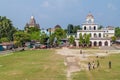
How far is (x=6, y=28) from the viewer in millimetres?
124312

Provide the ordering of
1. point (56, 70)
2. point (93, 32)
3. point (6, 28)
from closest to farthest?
point (56, 70)
point (6, 28)
point (93, 32)

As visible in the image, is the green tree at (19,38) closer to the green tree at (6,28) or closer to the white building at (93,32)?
the green tree at (6,28)

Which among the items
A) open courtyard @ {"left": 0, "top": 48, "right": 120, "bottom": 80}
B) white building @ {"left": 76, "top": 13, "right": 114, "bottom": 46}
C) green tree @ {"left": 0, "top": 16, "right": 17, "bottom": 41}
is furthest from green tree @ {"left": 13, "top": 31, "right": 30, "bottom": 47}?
open courtyard @ {"left": 0, "top": 48, "right": 120, "bottom": 80}

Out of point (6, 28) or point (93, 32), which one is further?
point (93, 32)

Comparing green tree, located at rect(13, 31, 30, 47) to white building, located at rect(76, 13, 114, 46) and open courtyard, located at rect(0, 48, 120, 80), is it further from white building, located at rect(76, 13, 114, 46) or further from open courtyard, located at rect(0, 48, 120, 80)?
open courtyard, located at rect(0, 48, 120, 80)

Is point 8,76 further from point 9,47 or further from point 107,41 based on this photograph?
point 107,41

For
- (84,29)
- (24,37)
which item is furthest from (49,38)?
(84,29)

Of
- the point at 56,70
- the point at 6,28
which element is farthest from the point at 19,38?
the point at 56,70

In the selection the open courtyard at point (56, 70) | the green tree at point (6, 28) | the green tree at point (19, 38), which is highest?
the green tree at point (6, 28)

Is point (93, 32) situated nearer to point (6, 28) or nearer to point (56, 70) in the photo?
point (6, 28)

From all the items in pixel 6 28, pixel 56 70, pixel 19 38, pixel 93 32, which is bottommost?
pixel 56 70

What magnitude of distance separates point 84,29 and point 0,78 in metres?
99.1

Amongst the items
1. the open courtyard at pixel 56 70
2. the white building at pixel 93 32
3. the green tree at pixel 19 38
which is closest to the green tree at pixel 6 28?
the green tree at pixel 19 38

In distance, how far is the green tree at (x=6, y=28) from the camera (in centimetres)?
12269
